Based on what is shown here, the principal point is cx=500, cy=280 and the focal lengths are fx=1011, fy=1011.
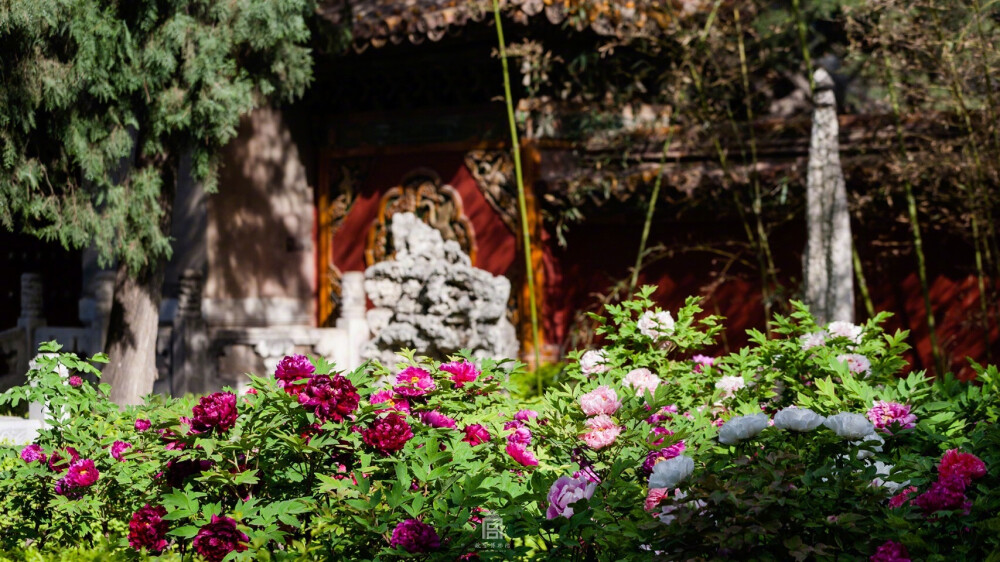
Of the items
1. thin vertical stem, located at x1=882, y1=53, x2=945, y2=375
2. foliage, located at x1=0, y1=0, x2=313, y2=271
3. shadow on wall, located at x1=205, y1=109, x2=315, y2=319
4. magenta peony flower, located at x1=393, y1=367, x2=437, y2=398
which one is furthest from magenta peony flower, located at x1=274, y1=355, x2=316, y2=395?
shadow on wall, located at x1=205, y1=109, x2=315, y2=319

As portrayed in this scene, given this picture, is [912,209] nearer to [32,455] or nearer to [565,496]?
[565,496]

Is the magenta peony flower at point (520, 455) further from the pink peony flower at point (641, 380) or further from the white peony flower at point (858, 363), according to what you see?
the white peony flower at point (858, 363)

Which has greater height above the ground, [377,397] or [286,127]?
[286,127]

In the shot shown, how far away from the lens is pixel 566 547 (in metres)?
2.13

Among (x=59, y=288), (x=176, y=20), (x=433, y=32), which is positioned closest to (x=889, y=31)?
(x=433, y=32)

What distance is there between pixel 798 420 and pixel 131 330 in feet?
15.3

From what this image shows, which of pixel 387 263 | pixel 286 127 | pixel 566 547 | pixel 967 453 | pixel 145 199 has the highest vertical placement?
pixel 286 127

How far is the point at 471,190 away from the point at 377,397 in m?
5.27

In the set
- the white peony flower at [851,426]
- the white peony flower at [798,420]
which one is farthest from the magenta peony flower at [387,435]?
the white peony flower at [851,426]

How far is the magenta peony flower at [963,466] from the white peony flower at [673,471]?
1.67 feet

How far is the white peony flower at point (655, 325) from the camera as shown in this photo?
3.55 meters

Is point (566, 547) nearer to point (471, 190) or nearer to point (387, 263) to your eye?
point (387, 263)

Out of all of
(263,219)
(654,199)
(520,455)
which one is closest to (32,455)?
(520,455)

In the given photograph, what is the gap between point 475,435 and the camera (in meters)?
2.62
